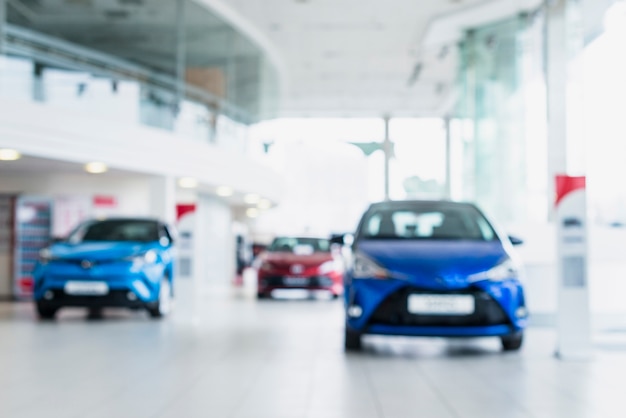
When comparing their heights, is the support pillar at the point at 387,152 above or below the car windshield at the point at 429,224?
above

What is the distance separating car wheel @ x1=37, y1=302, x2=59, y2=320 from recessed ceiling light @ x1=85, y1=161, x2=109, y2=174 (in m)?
3.34

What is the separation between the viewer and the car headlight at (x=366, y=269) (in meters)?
6.27

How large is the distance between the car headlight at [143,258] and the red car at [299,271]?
4.38 meters

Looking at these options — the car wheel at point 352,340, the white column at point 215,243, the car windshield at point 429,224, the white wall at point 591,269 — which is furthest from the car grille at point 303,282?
the car wheel at point 352,340

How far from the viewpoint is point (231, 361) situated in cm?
620

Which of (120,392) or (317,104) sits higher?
(317,104)

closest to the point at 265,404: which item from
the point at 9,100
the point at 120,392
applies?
the point at 120,392

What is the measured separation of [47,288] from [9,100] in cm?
276

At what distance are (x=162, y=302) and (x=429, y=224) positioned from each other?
4041 mm

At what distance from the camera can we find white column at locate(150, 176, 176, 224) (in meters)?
15.1

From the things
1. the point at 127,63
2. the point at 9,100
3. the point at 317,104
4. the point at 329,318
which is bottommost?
the point at 329,318

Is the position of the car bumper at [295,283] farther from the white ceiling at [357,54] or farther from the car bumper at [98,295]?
the white ceiling at [357,54]

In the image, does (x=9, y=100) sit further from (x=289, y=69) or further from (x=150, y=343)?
(x=289, y=69)

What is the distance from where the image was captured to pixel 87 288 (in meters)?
9.55
